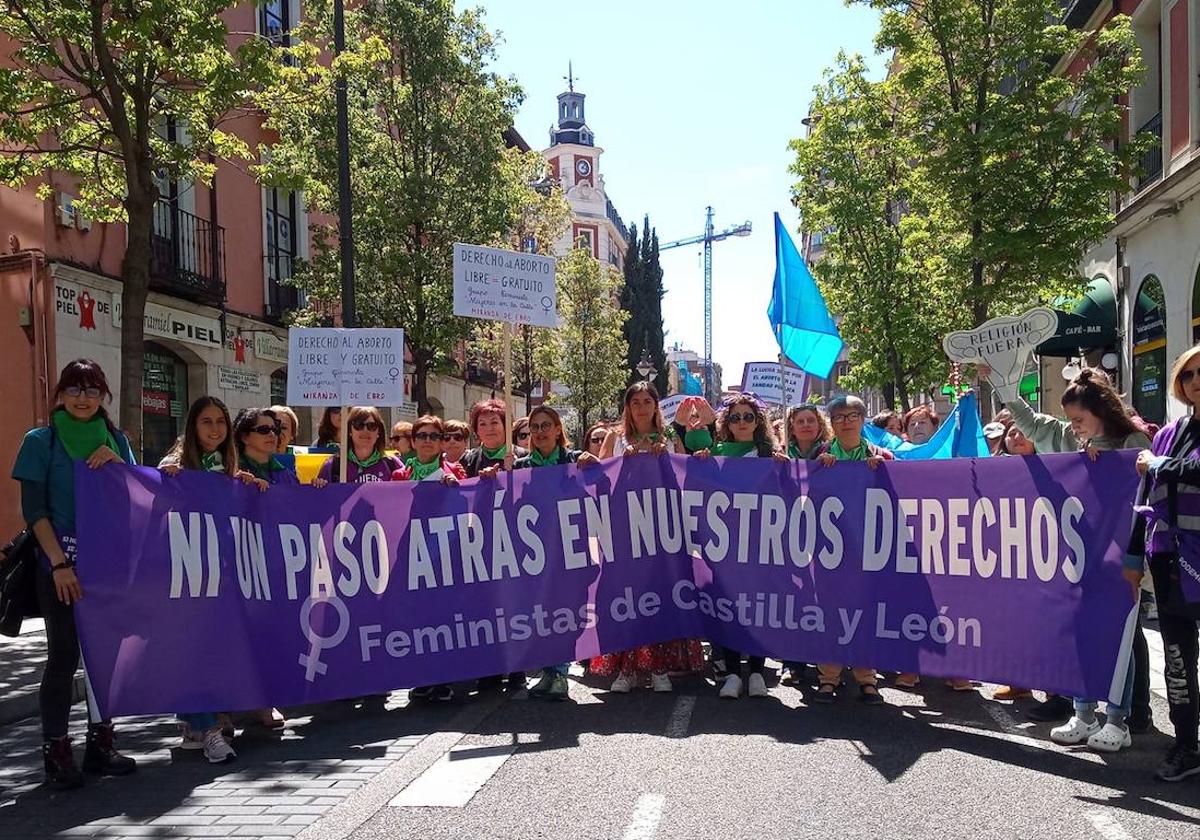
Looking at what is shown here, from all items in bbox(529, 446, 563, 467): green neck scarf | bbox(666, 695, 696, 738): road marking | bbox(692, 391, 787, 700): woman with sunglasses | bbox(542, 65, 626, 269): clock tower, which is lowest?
bbox(666, 695, 696, 738): road marking

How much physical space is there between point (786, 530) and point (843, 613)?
0.63 meters

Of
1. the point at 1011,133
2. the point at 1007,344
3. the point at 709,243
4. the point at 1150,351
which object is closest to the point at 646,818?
the point at 1007,344

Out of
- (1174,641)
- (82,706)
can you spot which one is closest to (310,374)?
(82,706)

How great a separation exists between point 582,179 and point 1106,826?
88258 mm

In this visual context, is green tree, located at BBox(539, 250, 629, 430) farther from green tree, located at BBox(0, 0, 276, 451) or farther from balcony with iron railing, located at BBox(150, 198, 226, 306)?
green tree, located at BBox(0, 0, 276, 451)

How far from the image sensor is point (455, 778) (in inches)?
195

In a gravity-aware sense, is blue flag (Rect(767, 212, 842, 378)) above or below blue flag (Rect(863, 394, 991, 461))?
above

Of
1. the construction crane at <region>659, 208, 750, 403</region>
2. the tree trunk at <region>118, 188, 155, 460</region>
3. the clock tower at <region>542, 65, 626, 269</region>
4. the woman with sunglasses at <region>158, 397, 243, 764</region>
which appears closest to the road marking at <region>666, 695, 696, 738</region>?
the woman with sunglasses at <region>158, 397, 243, 764</region>

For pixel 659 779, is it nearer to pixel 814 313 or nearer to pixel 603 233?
pixel 814 313

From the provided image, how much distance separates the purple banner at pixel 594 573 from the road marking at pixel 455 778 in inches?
33.7

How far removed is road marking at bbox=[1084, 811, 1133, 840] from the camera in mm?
4035

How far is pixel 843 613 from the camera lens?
20.2 feet

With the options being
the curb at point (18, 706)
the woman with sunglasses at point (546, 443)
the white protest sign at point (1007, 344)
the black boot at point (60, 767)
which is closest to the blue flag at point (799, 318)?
the white protest sign at point (1007, 344)

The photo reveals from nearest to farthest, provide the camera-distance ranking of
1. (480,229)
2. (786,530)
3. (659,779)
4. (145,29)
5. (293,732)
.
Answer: (659,779) → (293,732) → (786,530) → (145,29) → (480,229)
